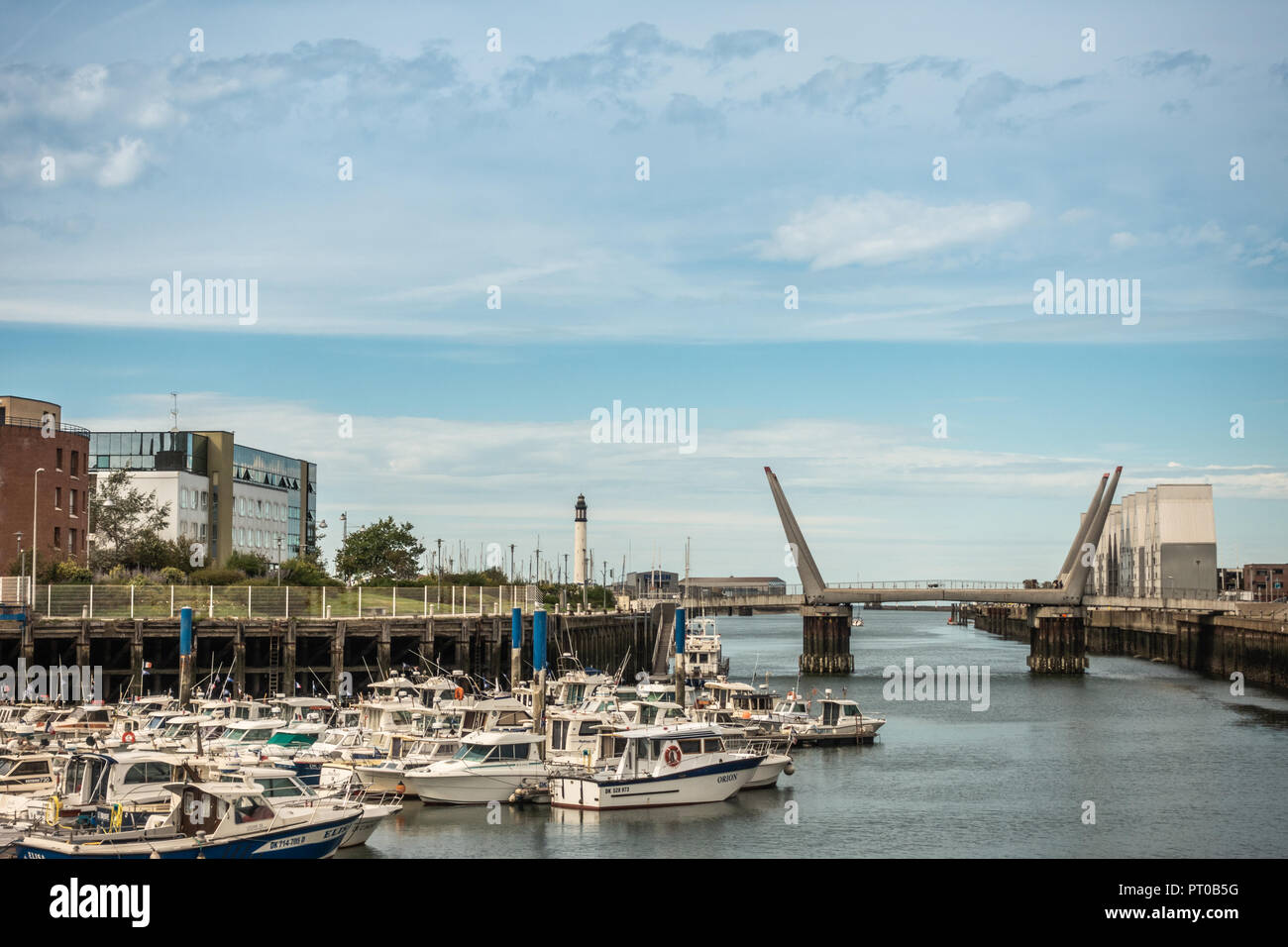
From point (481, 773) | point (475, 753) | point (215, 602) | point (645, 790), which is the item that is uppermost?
point (215, 602)

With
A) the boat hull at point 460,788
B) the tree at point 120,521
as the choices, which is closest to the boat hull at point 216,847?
the boat hull at point 460,788

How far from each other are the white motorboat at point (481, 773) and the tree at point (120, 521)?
63.7 m

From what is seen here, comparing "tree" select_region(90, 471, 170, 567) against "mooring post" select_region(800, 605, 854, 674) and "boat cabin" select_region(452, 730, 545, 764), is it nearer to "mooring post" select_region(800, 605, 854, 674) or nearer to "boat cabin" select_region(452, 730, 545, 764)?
"mooring post" select_region(800, 605, 854, 674)

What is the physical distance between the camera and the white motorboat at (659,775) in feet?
130

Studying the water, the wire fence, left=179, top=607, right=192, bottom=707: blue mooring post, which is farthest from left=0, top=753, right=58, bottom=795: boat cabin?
the wire fence

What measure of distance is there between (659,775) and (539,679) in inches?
351

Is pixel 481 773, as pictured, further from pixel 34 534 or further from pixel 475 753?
pixel 34 534

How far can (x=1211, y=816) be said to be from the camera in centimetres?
4166

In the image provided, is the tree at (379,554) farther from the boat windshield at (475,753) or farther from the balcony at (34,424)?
the boat windshield at (475,753)

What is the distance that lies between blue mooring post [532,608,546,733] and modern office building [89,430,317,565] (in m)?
66.7

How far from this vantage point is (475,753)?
132 feet

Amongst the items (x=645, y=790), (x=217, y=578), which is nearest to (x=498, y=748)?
(x=645, y=790)
